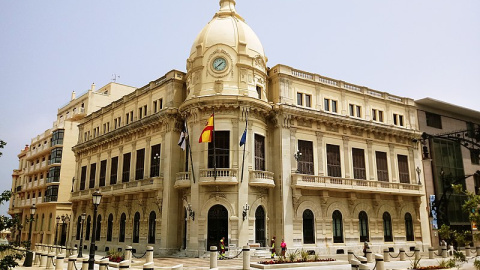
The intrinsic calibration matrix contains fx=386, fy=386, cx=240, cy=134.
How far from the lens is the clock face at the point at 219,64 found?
109ft

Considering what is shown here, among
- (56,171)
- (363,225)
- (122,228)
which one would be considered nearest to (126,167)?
(122,228)

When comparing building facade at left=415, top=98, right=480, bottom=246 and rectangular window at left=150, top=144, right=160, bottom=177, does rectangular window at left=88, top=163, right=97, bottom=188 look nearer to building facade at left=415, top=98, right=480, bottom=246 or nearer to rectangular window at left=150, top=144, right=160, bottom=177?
rectangular window at left=150, top=144, right=160, bottom=177

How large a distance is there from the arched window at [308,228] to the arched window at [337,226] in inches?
105

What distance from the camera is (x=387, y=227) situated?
38.8 meters

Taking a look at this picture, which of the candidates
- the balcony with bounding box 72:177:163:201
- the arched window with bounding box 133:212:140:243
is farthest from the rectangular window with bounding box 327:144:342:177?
the arched window with bounding box 133:212:140:243

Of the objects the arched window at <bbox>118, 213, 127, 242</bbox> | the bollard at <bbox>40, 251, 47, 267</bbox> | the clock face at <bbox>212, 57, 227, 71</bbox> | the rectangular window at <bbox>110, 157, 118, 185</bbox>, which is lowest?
the bollard at <bbox>40, 251, 47, 267</bbox>

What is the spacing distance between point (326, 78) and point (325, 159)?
8.22 m

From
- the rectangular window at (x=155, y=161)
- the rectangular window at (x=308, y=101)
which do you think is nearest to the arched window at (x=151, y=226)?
the rectangular window at (x=155, y=161)

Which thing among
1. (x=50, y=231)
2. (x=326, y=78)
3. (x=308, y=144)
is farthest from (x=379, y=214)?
(x=50, y=231)

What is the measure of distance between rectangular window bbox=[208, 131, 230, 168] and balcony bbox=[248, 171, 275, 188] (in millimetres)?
2223

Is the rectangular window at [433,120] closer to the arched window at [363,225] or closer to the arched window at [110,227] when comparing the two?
the arched window at [363,225]

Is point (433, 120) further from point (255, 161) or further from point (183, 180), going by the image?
point (183, 180)

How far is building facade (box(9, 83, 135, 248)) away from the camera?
181 ft

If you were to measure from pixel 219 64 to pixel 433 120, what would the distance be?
1101 inches
